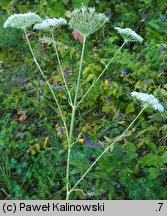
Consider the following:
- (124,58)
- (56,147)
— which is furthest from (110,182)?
(124,58)

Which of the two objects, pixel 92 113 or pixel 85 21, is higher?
pixel 85 21

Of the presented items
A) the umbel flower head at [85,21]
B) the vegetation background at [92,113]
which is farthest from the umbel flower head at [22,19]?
the vegetation background at [92,113]

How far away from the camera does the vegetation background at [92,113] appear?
234 centimetres

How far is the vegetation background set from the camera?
2.34 metres

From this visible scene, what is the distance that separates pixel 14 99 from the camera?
3.32 metres

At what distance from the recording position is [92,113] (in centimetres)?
313

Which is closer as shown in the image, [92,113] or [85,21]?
[85,21]

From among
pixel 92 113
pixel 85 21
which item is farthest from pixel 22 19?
pixel 92 113

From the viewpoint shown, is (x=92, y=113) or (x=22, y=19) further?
(x=92, y=113)

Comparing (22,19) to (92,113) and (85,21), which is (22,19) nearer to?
(85,21)

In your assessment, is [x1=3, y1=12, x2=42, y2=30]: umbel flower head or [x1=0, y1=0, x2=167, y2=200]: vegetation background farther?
[x1=0, y1=0, x2=167, y2=200]: vegetation background

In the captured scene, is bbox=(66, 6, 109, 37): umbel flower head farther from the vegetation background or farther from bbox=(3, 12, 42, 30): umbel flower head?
the vegetation background

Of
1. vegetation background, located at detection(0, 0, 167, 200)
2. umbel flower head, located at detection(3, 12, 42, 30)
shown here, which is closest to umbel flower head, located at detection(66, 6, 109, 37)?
umbel flower head, located at detection(3, 12, 42, 30)

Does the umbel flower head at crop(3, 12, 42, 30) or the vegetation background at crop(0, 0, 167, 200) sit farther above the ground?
the umbel flower head at crop(3, 12, 42, 30)
